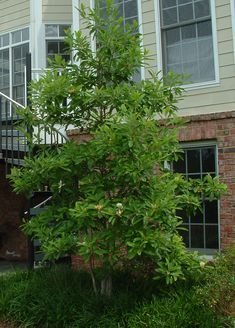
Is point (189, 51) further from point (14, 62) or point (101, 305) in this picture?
point (14, 62)

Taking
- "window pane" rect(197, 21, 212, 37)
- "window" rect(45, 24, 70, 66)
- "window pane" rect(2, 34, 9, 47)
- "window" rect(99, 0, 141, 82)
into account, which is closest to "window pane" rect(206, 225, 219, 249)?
"window pane" rect(197, 21, 212, 37)

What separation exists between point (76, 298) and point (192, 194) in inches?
75.7

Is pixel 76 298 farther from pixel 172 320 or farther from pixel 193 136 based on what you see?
pixel 193 136

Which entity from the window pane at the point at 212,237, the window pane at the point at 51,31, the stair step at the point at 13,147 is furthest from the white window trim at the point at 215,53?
the window pane at the point at 51,31

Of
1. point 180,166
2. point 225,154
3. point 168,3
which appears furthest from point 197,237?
point 168,3

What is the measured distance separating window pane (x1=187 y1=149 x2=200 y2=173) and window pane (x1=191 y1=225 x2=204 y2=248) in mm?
940

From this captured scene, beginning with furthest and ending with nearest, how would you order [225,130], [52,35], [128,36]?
1. [52,35]
2. [225,130]
3. [128,36]

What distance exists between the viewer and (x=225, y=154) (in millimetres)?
7801

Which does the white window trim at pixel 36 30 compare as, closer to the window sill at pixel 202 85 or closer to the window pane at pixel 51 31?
the window pane at pixel 51 31

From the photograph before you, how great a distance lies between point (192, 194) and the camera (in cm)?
605

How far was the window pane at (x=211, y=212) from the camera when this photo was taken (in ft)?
26.2

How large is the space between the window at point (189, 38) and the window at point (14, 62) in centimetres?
435

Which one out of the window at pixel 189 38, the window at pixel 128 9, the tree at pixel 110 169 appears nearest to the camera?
the tree at pixel 110 169

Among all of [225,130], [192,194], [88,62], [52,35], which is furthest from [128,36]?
[52,35]
